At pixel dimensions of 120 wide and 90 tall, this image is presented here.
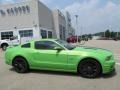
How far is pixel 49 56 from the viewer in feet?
31.1

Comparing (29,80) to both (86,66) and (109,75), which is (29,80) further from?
(109,75)

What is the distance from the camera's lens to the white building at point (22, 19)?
48.8 m

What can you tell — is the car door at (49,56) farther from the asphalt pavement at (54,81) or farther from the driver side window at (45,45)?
the asphalt pavement at (54,81)

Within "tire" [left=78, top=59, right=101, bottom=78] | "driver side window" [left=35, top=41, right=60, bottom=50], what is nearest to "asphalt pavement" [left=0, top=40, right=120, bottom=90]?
"tire" [left=78, top=59, right=101, bottom=78]

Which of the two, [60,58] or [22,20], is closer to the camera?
[60,58]

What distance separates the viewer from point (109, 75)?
9.13 meters

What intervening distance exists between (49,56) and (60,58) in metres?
0.49

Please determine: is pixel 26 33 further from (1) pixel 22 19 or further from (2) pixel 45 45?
(2) pixel 45 45

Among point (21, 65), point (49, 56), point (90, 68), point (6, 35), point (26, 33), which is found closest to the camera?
point (90, 68)

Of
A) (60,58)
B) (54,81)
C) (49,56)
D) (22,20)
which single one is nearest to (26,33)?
(22,20)

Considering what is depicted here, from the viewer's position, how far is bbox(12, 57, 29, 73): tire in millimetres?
10023

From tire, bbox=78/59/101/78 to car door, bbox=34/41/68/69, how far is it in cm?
73

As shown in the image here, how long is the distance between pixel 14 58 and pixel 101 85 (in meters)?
4.19

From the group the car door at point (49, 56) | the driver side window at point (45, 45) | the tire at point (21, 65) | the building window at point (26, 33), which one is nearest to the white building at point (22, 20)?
the building window at point (26, 33)
